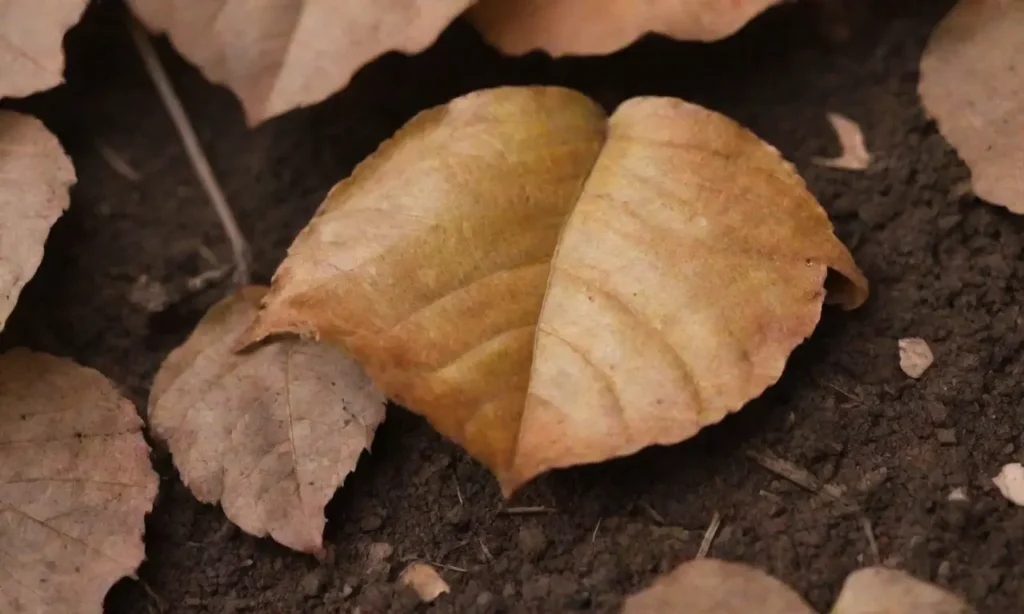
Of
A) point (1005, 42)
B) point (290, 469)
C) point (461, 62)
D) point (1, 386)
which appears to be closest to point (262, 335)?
point (290, 469)

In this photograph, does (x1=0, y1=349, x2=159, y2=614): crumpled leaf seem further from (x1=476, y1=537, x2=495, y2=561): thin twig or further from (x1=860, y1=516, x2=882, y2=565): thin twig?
(x1=860, y1=516, x2=882, y2=565): thin twig

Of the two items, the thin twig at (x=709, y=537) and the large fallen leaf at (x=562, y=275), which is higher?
the large fallen leaf at (x=562, y=275)

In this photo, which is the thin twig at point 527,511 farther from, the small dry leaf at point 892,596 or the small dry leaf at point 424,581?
the small dry leaf at point 892,596

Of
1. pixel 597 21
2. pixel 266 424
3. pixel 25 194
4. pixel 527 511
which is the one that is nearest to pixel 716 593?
pixel 527 511

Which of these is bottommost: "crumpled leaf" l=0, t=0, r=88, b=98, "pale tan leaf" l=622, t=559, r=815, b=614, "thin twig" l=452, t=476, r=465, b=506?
"thin twig" l=452, t=476, r=465, b=506

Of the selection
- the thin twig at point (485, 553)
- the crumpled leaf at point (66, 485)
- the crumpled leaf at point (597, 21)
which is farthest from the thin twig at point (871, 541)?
the crumpled leaf at point (66, 485)

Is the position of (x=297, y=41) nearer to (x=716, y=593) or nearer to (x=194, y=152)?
(x=194, y=152)

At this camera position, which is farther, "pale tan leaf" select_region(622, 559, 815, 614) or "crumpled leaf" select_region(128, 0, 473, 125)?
"crumpled leaf" select_region(128, 0, 473, 125)

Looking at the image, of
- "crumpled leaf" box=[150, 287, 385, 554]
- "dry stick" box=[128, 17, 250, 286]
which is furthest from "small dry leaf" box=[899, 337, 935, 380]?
"dry stick" box=[128, 17, 250, 286]
